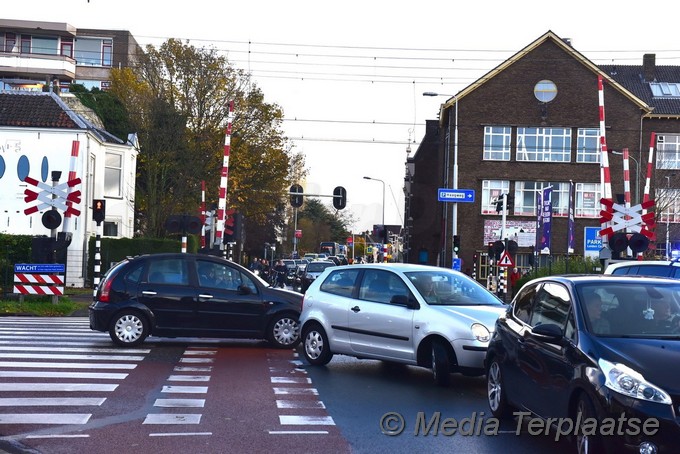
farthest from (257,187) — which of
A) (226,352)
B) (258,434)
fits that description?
(258,434)

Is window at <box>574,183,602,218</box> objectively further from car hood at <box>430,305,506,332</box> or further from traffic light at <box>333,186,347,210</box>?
car hood at <box>430,305,506,332</box>

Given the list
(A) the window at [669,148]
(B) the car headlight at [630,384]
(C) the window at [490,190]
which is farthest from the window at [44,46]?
(B) the car headlight at [630,384]

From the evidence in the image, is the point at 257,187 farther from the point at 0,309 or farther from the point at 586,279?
the point at 586,279

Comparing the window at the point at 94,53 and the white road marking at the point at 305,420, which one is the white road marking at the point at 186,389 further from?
the window at the point at 94,53

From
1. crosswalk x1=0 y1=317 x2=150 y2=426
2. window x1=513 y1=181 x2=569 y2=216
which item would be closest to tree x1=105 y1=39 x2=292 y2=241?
window x1=513 y1=181 x2=569 y2=216

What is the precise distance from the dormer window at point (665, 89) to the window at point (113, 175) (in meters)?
37.4

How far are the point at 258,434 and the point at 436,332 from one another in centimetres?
412

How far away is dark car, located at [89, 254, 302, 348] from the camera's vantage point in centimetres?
1697

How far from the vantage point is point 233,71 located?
5506cm

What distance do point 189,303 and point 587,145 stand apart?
49144 millimetres

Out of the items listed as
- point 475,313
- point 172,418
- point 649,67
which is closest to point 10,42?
point 649,67

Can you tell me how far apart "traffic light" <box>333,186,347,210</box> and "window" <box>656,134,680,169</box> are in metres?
23.9

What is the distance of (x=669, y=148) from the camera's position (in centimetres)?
6353

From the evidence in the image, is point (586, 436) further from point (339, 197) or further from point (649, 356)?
point (339, 197)
